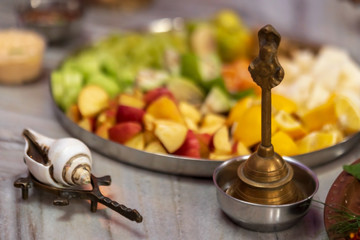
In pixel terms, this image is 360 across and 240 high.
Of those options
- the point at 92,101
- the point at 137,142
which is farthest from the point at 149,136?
the point at 92,101

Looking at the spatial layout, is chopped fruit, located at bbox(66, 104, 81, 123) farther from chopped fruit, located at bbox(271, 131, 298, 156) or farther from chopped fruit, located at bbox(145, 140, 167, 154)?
chopped fruit, located at bbox(271, 131, 298, 156)

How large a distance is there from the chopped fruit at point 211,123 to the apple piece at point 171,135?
130mm

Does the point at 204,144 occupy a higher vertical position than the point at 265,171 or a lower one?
lower

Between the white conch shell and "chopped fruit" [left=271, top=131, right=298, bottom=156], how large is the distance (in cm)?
46

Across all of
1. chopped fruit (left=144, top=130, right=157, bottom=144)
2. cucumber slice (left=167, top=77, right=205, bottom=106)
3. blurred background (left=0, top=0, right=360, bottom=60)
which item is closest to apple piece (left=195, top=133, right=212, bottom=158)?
chopped fruit (left=144, top=130, right=157, bottom=144)

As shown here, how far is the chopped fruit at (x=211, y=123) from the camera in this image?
156cm

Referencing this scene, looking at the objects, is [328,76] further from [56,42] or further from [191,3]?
[191,3]

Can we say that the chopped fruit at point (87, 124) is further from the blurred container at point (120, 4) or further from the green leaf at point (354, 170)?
the blurred container at point (120, 4)

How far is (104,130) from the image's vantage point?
1533 mm

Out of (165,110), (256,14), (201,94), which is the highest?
(165,110)

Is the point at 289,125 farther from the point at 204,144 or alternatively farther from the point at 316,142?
the point at 204,144

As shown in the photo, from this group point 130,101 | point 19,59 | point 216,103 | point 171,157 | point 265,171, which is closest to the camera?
point 265,171

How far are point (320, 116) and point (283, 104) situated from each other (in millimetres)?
105

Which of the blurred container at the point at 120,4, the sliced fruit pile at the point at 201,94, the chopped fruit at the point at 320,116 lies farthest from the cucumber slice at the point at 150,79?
the blurred container at the point at 120,4
